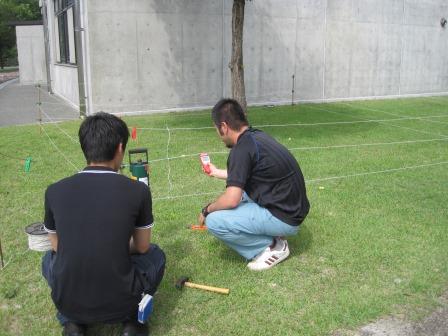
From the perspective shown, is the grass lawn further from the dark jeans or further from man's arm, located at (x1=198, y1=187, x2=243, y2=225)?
man's arm, located at (x1=198, y1=187, x2=243, y2=225)

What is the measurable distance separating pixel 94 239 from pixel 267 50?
12228 millimetres

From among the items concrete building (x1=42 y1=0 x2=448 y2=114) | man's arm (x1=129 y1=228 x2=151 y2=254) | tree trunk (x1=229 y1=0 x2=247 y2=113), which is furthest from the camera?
concrete building (x1=42 y1=0 x2=448 y2=114)

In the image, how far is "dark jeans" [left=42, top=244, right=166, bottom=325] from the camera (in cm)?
263

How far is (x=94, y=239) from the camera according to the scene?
2.31 m

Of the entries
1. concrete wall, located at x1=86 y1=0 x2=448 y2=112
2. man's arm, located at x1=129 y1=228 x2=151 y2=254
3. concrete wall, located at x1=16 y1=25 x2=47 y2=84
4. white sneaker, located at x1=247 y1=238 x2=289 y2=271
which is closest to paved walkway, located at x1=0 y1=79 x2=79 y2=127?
concrete wall, located at x1=86 y1=0 x2=448 y2=112

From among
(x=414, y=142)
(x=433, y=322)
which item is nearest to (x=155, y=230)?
(x=433, y=322)

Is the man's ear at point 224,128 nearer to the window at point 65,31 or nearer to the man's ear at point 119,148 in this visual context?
the man's ear at point 119,148

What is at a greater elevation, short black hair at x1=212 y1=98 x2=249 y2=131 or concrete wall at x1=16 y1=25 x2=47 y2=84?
concrete wall at x1=16 y1=25 x2=47 y2=84

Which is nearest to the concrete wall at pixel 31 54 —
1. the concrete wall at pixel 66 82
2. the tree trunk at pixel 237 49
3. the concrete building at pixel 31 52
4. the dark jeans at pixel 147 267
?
the concrete building at pixel 31 52

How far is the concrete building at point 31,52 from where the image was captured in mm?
23094

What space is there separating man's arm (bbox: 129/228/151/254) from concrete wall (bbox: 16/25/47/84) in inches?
891

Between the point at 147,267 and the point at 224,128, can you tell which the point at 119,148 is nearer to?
the point at 147,267

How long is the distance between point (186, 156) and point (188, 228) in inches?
116

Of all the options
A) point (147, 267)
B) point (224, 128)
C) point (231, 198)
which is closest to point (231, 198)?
point (231, 198)
